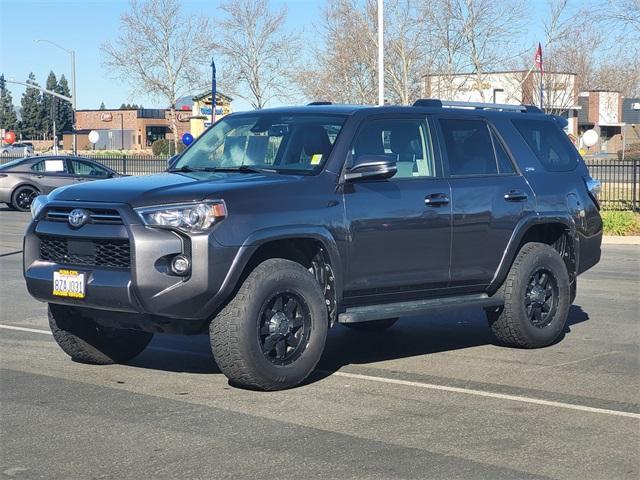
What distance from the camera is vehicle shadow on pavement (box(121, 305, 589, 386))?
8.08m

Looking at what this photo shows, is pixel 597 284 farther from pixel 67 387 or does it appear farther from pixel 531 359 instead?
pixel 67 387

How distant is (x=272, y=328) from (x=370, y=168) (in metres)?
1.37

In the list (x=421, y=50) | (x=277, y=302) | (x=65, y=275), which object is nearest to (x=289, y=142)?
(x=277, y=302)

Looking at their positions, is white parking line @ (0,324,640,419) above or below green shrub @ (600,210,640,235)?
below

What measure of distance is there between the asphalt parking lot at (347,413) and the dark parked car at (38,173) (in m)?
19.9

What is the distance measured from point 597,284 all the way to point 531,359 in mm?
→ 5524

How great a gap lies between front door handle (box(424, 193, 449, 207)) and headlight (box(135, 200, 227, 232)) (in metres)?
1.90

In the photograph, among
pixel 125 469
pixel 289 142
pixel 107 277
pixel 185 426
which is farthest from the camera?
pixel 289 142

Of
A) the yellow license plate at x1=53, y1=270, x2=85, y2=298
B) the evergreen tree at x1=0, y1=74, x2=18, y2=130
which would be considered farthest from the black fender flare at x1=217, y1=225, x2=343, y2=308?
the evergreen tree at x1=0, y1=74, x2=18, y2=130

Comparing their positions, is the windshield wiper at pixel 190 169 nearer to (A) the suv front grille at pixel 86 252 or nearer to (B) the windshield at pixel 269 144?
(B) the windshield at pixel 269 144

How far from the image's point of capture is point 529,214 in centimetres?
877

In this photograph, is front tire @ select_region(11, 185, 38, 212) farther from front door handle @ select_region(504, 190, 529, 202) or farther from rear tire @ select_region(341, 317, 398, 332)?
front door handle @ select_region(504, 190, 529, 202)

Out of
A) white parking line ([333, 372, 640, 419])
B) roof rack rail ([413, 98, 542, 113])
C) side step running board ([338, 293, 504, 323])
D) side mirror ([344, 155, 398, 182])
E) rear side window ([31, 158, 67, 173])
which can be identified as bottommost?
white parking line ([333, 372, 640, 419])

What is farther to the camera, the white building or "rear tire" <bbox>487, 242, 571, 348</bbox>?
the white building
